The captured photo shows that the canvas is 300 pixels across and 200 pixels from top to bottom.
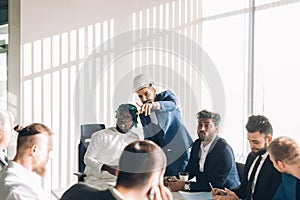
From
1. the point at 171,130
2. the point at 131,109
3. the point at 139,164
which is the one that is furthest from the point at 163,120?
the point at 139,164

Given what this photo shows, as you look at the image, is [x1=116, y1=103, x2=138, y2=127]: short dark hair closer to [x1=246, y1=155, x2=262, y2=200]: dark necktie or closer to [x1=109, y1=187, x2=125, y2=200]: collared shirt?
[x1=246, y1=155, x2=262, y2=200]: dark necktie

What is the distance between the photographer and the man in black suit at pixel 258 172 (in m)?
2.19

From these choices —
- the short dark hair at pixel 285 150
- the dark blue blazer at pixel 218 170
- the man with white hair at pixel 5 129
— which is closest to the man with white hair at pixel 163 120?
the dark blue blazer at pixel 218 170

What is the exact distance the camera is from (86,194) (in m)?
1.30

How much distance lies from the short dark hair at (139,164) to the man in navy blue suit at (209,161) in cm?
107

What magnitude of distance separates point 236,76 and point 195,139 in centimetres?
213

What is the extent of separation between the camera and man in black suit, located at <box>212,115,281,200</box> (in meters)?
2.19

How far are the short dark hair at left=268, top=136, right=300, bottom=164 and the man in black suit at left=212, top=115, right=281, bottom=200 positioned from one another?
0.16 metres

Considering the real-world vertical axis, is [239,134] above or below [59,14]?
below

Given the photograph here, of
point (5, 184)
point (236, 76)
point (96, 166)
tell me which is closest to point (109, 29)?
point (236, 76)

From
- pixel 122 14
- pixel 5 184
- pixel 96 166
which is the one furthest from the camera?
pixel 122 14

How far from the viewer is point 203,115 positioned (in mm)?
2834

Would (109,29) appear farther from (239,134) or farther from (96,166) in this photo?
(96,166)

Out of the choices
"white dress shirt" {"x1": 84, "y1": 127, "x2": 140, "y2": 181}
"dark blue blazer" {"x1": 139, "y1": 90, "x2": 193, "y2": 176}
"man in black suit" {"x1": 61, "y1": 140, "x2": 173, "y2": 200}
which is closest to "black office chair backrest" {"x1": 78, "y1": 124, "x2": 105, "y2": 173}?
"white dress shirt" {"x1": 84, "y1": 127, "x2": 140, "y2": 181}
